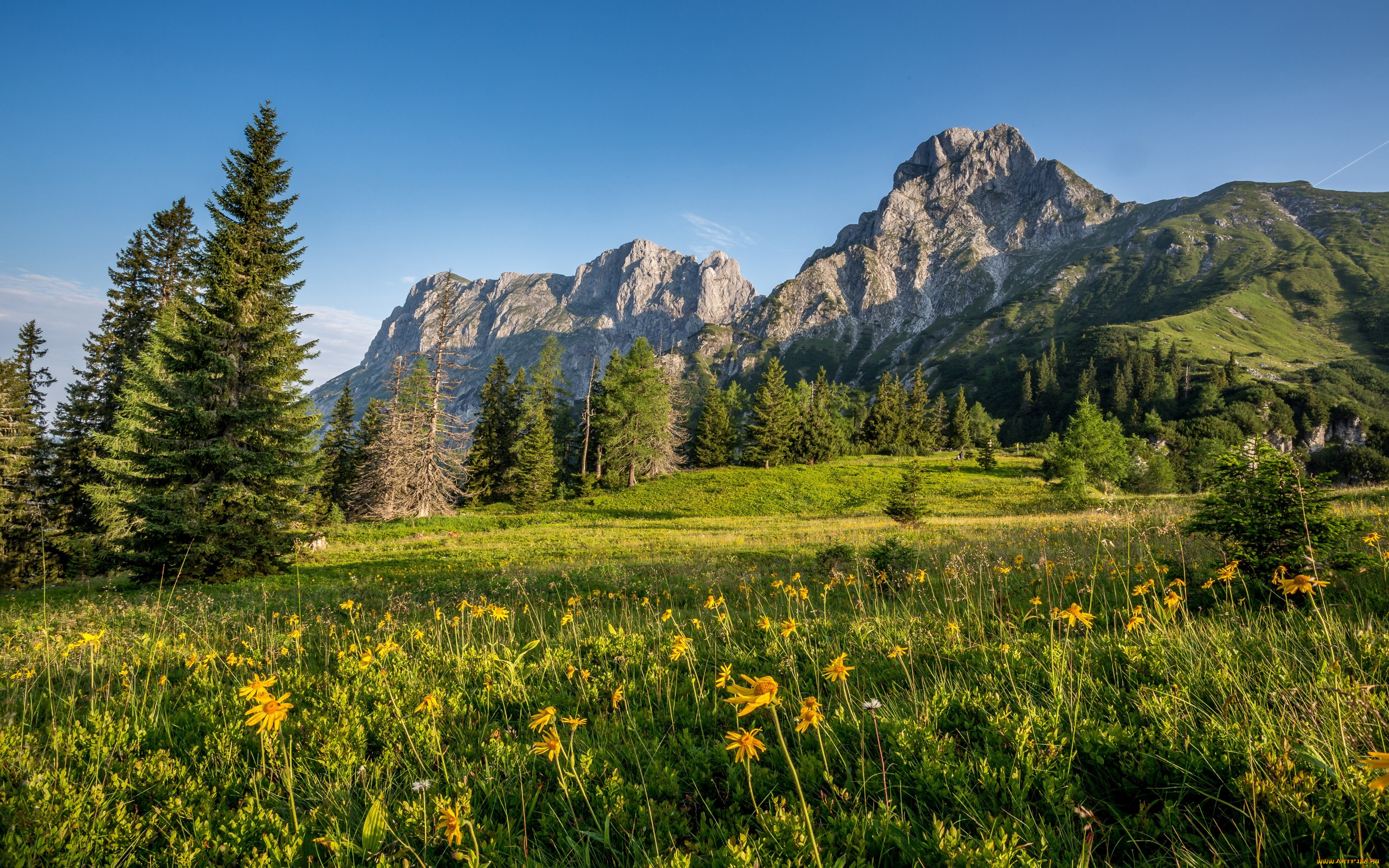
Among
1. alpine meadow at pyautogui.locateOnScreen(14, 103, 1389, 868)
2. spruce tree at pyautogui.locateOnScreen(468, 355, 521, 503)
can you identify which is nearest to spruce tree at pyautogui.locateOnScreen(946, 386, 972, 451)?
alpine meadow at pyautogui.locateOnScreen(14, 103, 1389, 868)

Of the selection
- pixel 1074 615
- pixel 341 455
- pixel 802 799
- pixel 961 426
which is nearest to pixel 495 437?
pixel 341 455

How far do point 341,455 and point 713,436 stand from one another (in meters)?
34.6

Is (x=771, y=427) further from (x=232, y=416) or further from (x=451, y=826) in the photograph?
(x=451, y=826)

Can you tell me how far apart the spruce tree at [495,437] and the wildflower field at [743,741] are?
134 ft

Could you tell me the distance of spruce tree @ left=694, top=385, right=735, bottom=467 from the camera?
56.0 m

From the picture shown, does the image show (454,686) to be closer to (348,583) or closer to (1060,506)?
(348,583)

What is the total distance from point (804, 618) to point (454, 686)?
324 centimetres

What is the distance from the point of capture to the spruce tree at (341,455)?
41.3 meters

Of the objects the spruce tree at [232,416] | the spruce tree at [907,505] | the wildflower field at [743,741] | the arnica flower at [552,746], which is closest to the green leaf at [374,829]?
the wildflower field at [743,741]

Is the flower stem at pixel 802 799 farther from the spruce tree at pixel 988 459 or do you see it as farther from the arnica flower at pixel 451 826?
the spruce tree at pixel 988 459

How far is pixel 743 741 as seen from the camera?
157 cm

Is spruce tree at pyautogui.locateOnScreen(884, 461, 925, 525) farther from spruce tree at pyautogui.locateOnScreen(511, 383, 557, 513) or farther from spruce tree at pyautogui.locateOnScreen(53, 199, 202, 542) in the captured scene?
spruce tree at pyautogui.locateOnScreen(53, 199, 202, 542)

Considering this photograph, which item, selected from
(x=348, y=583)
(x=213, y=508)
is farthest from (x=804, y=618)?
(x=213, y=508)

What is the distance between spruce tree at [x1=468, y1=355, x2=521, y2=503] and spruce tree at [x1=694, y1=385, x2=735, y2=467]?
19.3 m
